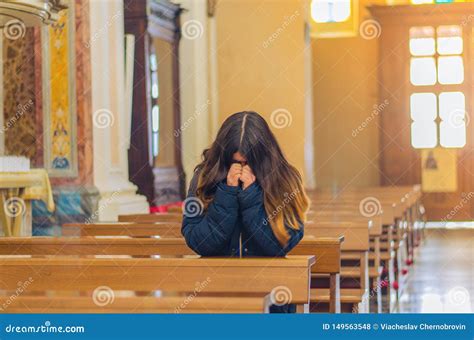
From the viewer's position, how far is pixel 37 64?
791cm

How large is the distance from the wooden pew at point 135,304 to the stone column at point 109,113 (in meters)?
5.22

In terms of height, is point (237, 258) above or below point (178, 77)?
below

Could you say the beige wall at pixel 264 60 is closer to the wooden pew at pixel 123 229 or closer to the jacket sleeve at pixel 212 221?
the wooden pew at pixel 123 229

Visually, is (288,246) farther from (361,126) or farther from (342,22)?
(361,126)

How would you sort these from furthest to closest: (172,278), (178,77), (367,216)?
(178,77), (367,216), (172,278)

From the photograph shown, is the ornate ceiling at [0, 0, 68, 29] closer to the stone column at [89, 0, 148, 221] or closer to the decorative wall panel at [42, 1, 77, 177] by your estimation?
the decorative wall panel at [42, 1, 77, 177]

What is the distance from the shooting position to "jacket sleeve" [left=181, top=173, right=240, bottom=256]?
332 centimetres

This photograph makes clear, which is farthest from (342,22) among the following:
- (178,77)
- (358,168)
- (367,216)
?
(367,216)

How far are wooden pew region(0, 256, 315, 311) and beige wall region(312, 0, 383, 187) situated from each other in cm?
1306

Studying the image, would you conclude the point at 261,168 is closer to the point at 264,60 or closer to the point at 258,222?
the point at 258,222

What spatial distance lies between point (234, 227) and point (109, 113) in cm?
519

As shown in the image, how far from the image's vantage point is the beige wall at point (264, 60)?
13250 mm

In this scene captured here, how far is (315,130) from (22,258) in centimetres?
1322

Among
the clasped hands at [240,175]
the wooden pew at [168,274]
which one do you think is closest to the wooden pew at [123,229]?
the wooden pew at [168,274]
